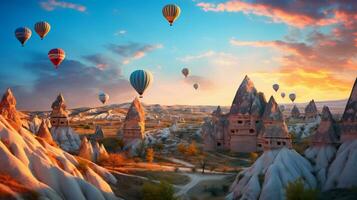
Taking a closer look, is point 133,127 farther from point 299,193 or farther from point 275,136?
point 299,193

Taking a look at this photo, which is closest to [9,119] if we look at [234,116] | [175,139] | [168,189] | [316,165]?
[168,189]

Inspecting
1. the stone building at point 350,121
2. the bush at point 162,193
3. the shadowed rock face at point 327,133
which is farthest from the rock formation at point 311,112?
the bush at point 162,193

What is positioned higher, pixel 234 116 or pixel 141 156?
pixel 234 116

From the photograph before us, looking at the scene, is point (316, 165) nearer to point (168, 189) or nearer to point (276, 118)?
point (276, 118)

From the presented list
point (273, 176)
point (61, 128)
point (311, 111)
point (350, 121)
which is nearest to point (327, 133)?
point (350, 121)

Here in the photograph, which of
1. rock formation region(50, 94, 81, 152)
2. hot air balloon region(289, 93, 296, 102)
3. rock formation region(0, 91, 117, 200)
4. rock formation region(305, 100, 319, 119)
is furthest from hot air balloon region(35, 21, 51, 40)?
hot air balloon region(289, 93, 296, 102)

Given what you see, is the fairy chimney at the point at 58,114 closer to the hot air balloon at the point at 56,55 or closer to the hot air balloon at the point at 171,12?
the hot air balloon at the point at 56,55
